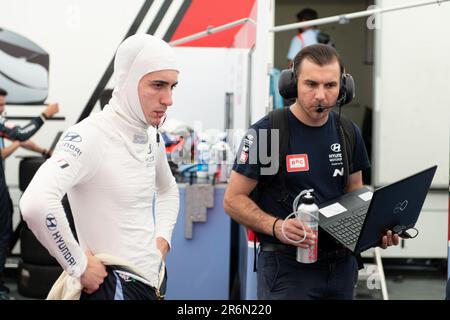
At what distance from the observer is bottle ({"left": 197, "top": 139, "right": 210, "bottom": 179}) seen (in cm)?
373

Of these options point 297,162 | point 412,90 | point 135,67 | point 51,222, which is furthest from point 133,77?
point 412,90

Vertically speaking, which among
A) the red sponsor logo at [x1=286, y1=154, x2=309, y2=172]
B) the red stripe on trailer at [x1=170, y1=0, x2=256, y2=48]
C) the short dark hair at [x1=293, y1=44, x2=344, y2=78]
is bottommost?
the red sponsor logo at [x1=286, y1=154, x2=309, y2=172]

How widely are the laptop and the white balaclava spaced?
0.71 meters

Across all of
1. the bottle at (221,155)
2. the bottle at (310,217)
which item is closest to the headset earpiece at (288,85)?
the bottle at (310,217)

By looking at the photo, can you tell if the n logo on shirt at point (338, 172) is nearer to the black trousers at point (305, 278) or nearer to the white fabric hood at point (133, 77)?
the black trousers at point (305, 278)

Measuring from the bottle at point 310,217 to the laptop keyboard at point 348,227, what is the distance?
60 mm

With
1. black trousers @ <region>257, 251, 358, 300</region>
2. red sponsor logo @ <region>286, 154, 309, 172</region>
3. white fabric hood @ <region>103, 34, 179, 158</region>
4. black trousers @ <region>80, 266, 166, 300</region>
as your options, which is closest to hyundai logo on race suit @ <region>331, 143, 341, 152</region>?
red sponsor logo @ <region>286, 154, 309, 172</region>

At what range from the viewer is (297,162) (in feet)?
7.19

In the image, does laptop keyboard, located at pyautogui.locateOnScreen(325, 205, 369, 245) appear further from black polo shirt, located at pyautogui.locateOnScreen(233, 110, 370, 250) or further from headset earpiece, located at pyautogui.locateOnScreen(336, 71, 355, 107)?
headset earpiece, located at pyautogui.locateOnScreen(336, 71, 355, 107)

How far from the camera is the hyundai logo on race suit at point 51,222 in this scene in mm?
1523

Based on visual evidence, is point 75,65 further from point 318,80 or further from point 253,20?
point 318,80

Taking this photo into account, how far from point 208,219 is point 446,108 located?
2.01 meters

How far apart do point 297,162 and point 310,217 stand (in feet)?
0.74

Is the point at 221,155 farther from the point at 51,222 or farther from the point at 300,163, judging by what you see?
the point at 51,222
